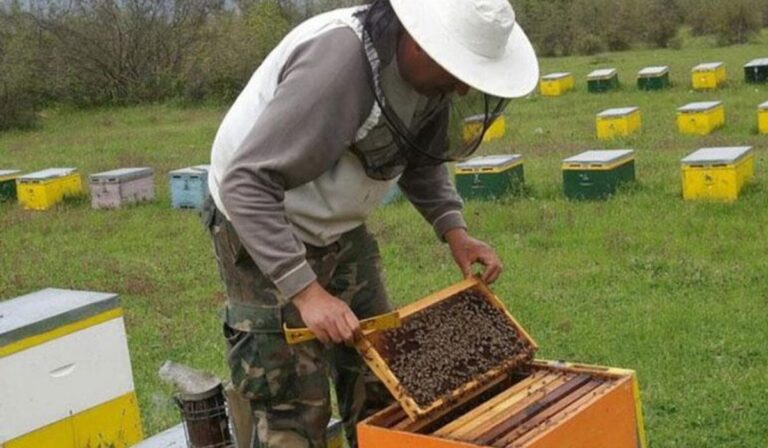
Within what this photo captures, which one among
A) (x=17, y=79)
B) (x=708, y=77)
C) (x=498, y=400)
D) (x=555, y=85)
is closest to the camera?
(x=498, y=400)

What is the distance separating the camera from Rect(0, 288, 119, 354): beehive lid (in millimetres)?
2672

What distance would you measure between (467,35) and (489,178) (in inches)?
192

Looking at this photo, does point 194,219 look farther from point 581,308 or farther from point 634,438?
point 634,438

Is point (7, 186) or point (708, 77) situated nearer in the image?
point (7, 186)

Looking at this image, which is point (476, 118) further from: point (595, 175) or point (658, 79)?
point (658, 79)

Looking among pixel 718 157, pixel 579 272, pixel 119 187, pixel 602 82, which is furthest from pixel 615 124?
pixel 579 272

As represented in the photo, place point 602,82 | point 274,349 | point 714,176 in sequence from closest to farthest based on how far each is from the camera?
point 274,349
point 714,176
point 602,82

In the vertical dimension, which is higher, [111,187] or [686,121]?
[111,187]

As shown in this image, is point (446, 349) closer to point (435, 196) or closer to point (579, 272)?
point (435, 196)

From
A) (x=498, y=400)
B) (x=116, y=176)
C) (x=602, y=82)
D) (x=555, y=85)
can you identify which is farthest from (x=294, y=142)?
(x=555, y=85)

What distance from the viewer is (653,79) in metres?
12.2

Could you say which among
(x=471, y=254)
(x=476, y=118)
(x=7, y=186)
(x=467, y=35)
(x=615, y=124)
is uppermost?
(x=467, y=35)

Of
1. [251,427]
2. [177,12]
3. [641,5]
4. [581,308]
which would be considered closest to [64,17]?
[177,12]

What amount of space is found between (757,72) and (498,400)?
10.7 metres
